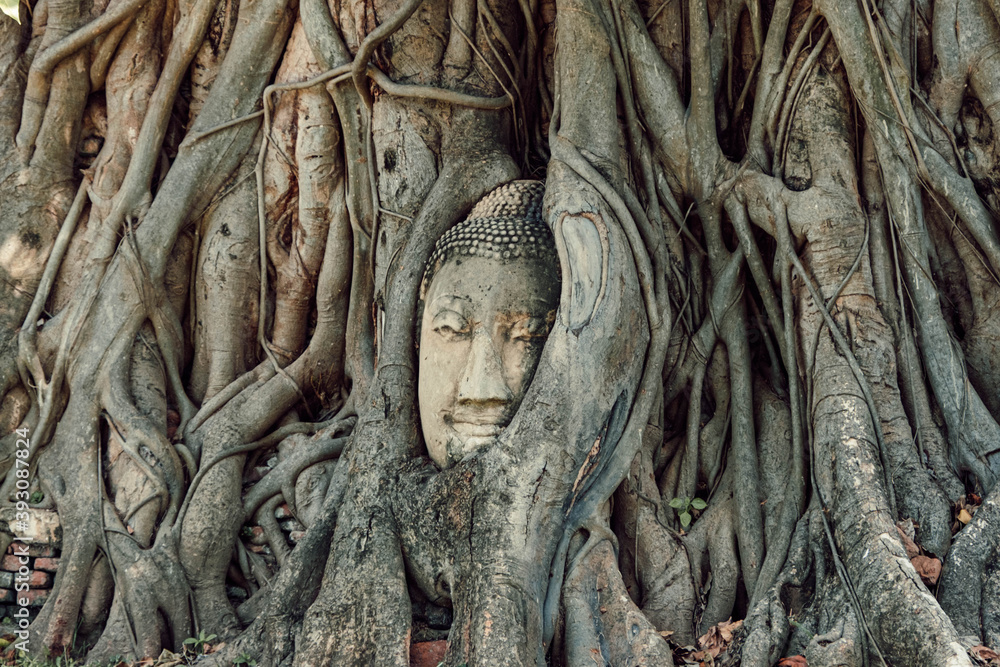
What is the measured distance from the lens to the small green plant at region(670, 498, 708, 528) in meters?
3.62

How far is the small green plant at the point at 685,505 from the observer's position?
362cm

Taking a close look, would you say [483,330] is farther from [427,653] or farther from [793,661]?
[793,661]

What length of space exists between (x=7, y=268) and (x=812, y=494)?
3.81 metres

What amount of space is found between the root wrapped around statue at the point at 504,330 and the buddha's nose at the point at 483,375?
0.15 feet

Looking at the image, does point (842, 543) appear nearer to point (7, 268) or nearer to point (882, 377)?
point (882, 377)

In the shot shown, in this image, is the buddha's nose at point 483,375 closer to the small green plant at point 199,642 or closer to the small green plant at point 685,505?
the small green plant at point 685,505

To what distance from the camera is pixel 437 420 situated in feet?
11.3

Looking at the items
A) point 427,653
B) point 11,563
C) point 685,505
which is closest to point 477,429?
point 427,653

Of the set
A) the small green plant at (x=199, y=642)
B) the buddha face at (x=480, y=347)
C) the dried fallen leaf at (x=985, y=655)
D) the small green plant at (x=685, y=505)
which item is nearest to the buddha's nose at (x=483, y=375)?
the buddha face at (x=480, y=347)

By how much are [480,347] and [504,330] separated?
0.38 feet

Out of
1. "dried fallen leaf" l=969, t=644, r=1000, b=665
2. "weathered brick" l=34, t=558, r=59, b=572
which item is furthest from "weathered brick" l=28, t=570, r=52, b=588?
"dried fallen leaf" l=969, t=644, r=1000, b=665

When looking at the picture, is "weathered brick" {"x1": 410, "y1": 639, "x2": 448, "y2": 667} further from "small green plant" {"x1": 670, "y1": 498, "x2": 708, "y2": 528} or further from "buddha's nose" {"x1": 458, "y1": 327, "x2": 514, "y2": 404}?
"small green plant" {"x1": 670, "y1": 498, "x2": 708, "y2": 528}

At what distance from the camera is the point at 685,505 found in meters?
3.64

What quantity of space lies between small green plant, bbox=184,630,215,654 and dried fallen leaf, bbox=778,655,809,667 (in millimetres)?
2165
